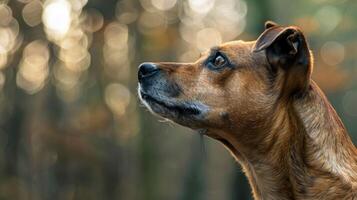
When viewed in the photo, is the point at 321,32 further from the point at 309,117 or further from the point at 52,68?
the point at 309,117

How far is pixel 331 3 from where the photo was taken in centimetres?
2423

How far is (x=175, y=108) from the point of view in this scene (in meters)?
6.38

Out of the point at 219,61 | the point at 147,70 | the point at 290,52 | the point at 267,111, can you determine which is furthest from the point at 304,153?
the point at 147,70

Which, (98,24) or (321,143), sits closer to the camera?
(321,143)

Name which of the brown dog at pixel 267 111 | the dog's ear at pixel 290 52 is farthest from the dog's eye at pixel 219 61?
the dog's ear at pixel 290 52

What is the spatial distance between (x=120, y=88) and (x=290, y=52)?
35.4 m

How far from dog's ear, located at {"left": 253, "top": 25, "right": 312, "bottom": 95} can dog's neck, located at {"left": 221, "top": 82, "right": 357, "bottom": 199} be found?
132 mm

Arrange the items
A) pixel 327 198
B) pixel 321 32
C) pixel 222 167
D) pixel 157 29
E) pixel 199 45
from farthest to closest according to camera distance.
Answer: pixel 199 45
pixel 157 29
pixel 321 32
pixel 222 167
pixel 327 198

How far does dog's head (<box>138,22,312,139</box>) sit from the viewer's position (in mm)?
5965

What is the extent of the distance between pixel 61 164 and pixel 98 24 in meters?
6.71

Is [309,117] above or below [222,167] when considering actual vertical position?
above

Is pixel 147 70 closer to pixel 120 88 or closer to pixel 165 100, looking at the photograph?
pixel 165 100

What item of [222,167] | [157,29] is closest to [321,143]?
[222,167]

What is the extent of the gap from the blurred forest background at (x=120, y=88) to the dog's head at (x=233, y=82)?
14.9 meters
